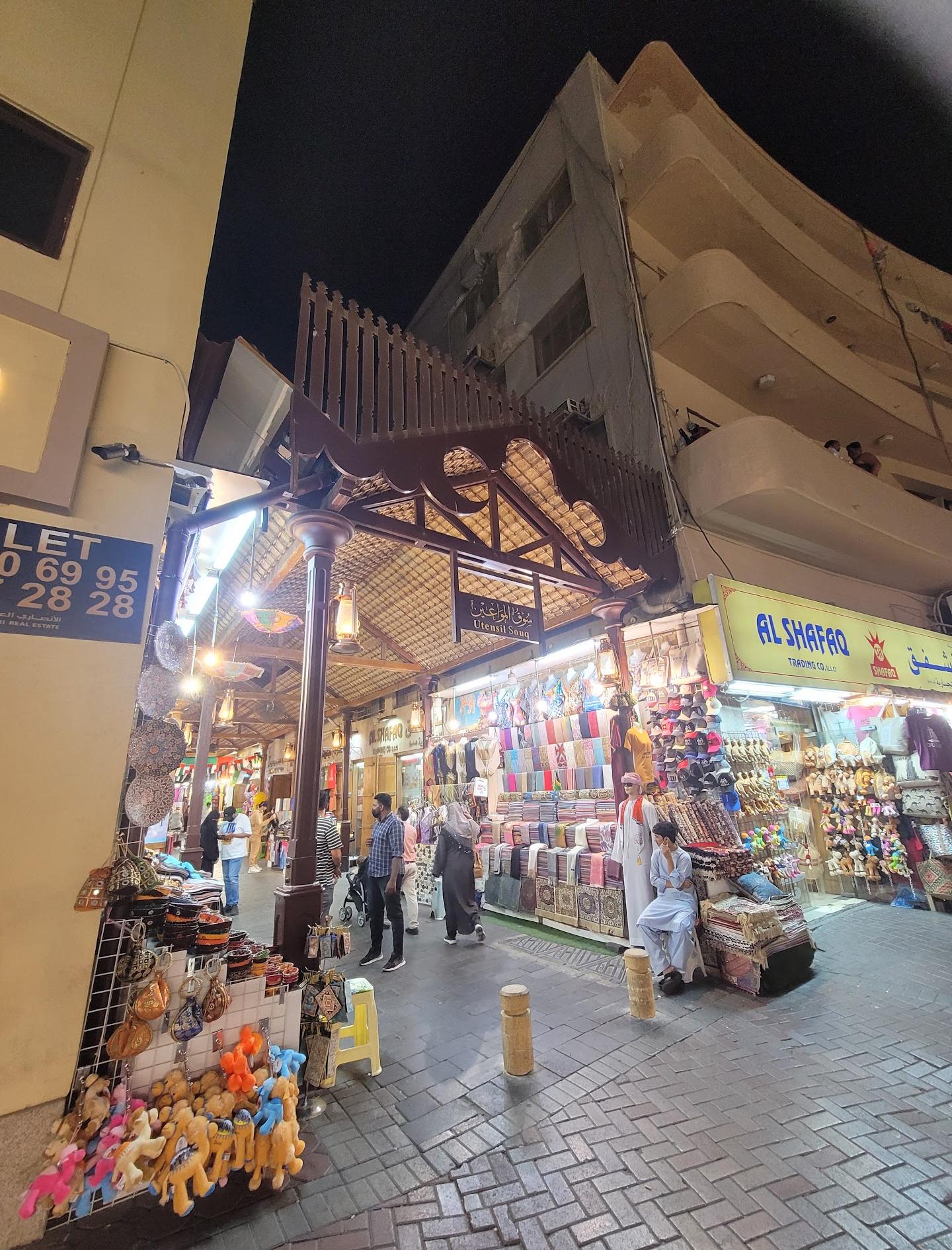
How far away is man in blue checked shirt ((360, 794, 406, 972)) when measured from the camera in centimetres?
595

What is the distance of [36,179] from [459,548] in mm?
3968

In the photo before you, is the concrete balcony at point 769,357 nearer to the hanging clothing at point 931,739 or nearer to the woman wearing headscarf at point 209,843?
the hanging clothing at point 931,739

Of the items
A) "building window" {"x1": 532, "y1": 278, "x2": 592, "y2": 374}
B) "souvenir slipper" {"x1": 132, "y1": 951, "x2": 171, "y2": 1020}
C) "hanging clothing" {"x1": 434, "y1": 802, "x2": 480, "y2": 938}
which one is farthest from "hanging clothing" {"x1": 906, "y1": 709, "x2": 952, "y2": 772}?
"souvenir slipper" {"x1": 132, "y1": 951, "x2": 171, "y2": 1020}

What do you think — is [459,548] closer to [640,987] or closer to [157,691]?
[157,691]

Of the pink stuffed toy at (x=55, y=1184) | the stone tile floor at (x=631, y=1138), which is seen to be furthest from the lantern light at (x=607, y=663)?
the pink stuffed toy at (x=55, y=1184)

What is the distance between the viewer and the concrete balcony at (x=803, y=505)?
6.75 meters

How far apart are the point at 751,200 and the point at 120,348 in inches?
466

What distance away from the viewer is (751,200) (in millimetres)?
9711

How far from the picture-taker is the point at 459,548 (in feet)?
17.7

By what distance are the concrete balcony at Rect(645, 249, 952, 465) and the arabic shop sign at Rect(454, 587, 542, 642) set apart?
18.7ft

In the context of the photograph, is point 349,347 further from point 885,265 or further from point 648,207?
point 885,265

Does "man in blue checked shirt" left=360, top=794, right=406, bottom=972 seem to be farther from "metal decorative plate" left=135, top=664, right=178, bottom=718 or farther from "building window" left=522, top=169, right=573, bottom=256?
"building window" left=522, top=169, right=573, bottom=256

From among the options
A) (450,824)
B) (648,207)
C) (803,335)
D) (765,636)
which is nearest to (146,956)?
(450,824)

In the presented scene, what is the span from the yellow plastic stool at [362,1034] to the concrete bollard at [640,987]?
215cm
